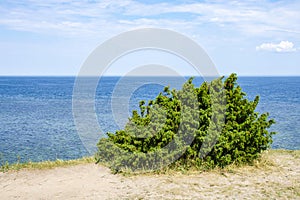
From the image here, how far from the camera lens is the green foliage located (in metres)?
11.5

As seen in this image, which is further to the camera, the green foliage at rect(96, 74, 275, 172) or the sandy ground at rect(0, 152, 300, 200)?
the green foliage at rect(96, 74, 275, 172)

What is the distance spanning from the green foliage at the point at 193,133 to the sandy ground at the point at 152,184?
0.58 m

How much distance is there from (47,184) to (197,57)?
278 inches

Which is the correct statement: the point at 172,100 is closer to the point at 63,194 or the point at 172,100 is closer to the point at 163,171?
the point at 163,171

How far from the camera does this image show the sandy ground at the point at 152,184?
366 inches

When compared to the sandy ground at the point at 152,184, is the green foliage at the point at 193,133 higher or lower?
higher

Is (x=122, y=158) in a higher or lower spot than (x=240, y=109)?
lower

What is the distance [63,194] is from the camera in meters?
9.52

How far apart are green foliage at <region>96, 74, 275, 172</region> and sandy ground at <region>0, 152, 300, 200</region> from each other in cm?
58

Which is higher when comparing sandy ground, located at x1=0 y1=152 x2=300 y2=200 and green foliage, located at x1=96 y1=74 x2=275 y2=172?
green foliage, located at x1=96 y1=74 x2=275 y2=172

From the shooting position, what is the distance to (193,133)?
11586 mm

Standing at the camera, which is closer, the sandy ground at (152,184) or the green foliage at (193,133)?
the sandy ground at (152,184)

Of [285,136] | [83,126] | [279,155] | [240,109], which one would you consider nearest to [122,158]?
[240,109]

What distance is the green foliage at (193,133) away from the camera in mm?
11516
